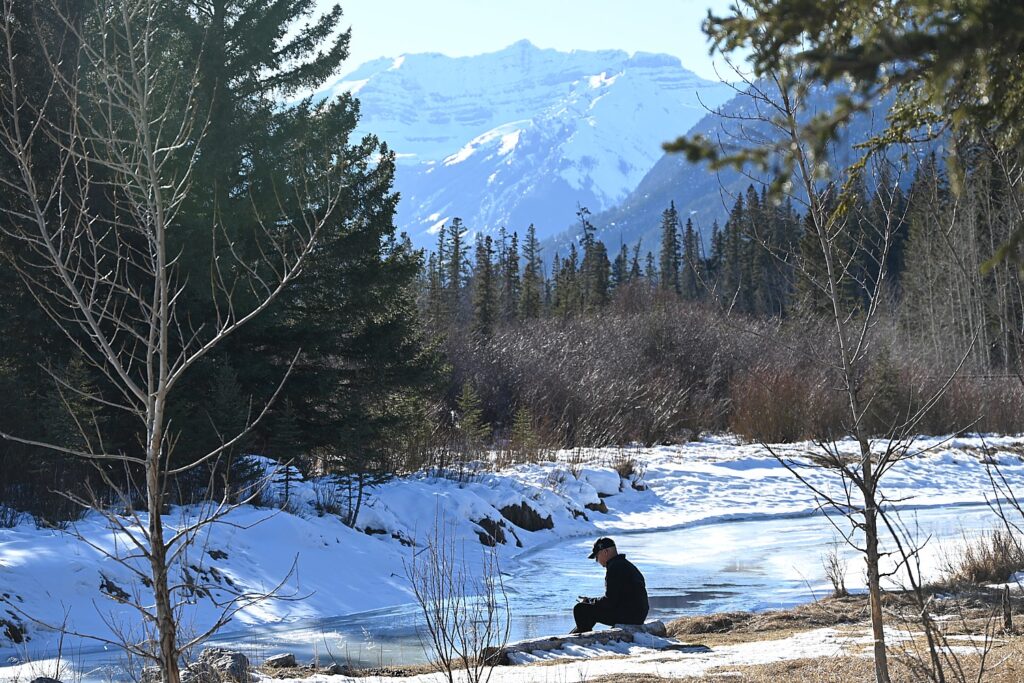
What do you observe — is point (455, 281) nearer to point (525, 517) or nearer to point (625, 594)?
point (525, 517)

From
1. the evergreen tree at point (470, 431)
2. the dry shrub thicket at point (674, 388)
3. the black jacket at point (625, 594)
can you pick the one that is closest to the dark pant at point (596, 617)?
the black jacket at point (625, 594)

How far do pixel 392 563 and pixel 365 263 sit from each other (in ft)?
17.3

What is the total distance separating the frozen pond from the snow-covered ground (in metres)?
0.55

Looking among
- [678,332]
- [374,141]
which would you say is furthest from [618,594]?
[678,332]

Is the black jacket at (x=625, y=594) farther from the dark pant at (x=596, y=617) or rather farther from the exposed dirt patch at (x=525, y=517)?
the exposed dirt patch at (x=525, y=517)

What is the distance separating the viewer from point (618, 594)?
9.69m

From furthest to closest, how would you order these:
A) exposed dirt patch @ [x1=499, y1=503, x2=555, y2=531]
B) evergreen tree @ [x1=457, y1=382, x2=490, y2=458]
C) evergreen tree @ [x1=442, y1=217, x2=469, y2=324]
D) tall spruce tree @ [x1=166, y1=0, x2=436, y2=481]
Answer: evergreen tree @ [x1=442, y1=217, x2=469, y2=324] < evergreen tree @ [x1=457, y1=382, x2=490, y2=458] < exposed dirt patch @ [x1=499, y1=503, x2=555, y2=531] < tall spruce tree @ [x1=166, y1=0, x2=436, y2=481]

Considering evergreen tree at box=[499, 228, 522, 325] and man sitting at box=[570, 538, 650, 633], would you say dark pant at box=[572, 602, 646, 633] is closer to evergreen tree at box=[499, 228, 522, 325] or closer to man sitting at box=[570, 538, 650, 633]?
man sitting at box=[570, 538, 650, 633]

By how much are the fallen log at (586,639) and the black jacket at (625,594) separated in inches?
4.0

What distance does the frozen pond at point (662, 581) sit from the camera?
1052 cm

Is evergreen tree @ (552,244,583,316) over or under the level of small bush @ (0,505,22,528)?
over

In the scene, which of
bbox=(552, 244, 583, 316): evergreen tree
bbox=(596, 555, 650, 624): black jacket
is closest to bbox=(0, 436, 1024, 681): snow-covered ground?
bbox=(596, 555, 650, 624): black jacket

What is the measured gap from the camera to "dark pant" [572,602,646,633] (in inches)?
381

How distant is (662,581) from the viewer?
14555 millimetres
